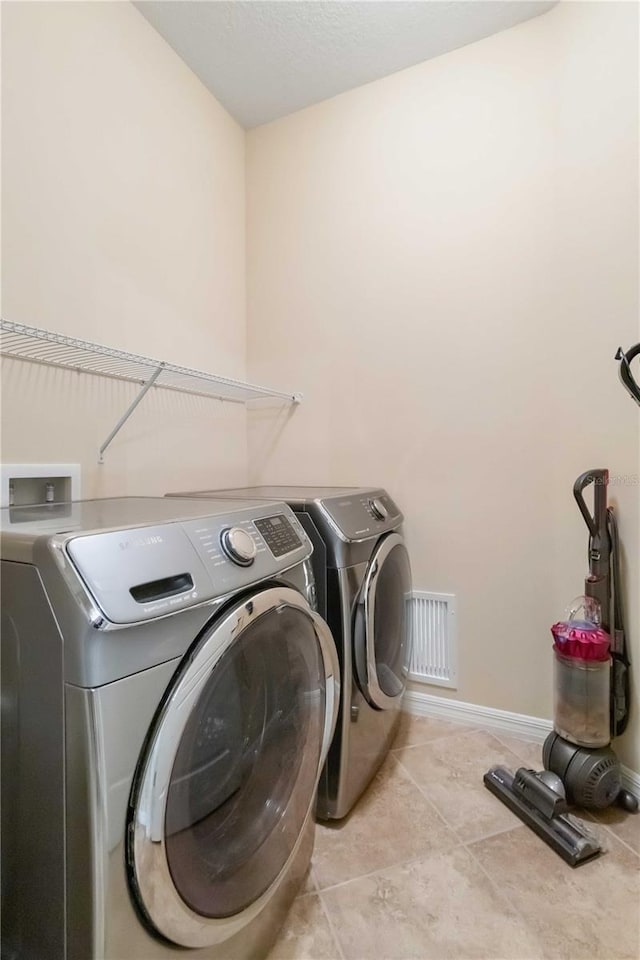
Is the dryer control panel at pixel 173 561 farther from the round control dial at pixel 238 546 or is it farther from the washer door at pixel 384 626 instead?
the washer door at pixel 384 626

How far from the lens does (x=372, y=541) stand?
53.9 inches

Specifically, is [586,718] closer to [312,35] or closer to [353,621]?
[353,621]

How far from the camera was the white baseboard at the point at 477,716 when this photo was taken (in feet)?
5.41

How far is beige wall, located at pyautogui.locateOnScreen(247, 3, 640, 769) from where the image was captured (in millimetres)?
1482

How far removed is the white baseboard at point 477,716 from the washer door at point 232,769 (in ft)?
3.18

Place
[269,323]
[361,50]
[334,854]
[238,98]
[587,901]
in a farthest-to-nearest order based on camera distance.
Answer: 1. [269,323]
2. [238,98]
3. [361,50]
4. [334,854]
5. [587,901]

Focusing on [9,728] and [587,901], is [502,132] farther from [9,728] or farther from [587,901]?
[587,901]

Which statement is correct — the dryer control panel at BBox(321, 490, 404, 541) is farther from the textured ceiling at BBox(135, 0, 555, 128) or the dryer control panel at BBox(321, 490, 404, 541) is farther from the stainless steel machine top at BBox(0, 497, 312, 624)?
the textured ceiling at BBox(135, 0, 555, 128)

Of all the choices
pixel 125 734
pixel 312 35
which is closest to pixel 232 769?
pixel 125 734

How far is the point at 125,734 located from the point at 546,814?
1235 mm

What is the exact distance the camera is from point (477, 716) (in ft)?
5.73

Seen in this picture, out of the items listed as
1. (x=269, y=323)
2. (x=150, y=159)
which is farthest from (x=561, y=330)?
(x=150, y=159)

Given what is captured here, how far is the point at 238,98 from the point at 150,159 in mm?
687

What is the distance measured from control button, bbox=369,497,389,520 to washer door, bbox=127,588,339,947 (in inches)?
22.9
